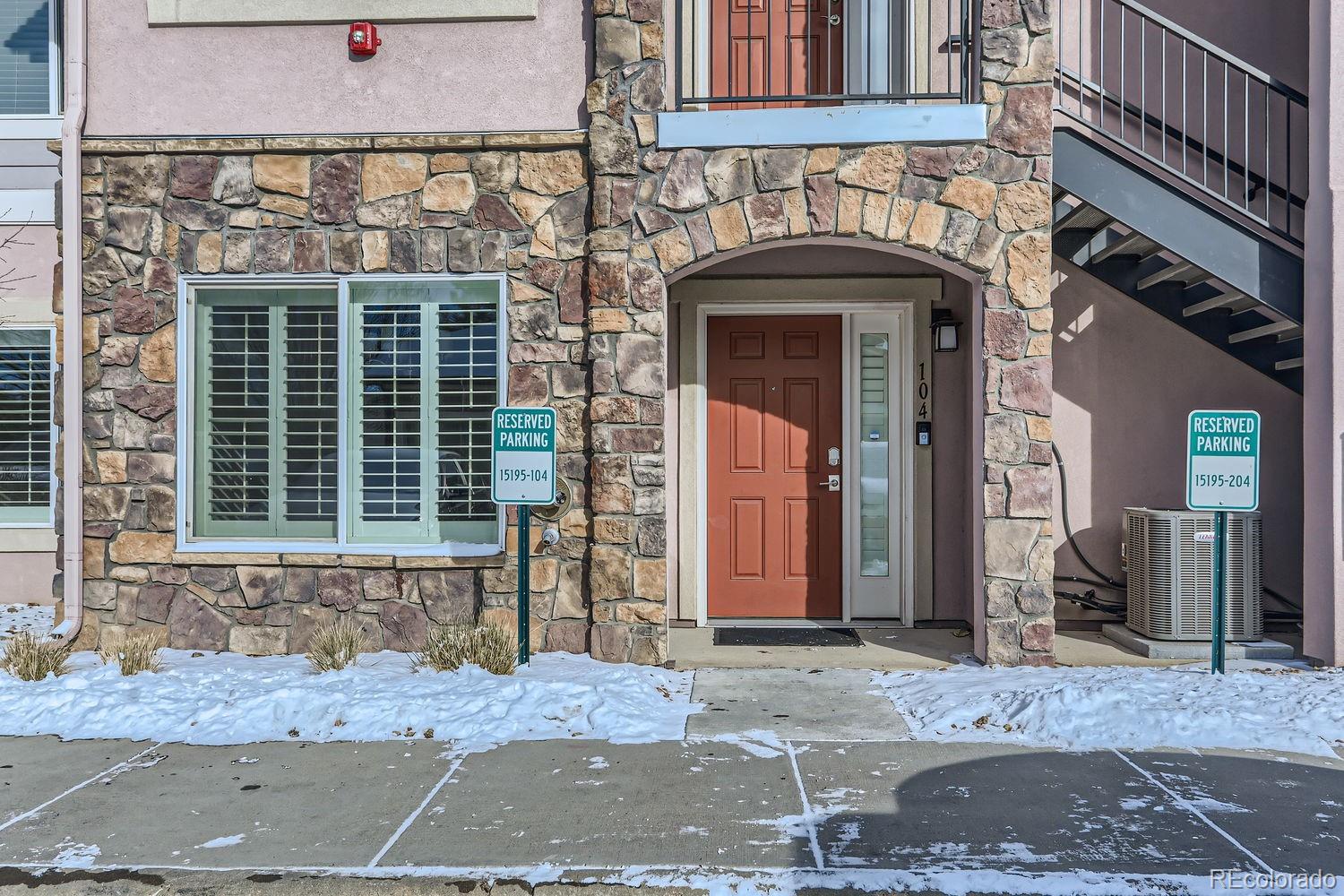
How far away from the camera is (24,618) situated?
689 centimetres

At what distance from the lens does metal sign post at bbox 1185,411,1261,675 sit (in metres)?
5.08

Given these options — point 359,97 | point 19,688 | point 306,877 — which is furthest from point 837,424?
point 19,688

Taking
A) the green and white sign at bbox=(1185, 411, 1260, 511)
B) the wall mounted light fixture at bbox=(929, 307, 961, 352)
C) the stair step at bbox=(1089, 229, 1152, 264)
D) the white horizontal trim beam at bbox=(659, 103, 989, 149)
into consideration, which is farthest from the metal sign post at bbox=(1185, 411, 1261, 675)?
the white horizontal trim beam at bbox=(659, 103, 989, 149)

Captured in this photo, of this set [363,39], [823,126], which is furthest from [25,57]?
[823,126]

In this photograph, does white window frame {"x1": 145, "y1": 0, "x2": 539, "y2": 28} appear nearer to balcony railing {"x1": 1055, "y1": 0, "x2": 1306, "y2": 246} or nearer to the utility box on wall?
balcony railing {"x1": 1055, "y1": 0, "x2": 1306, "y2": 246}

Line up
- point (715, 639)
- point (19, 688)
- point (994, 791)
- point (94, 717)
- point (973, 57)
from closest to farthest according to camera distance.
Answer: point (994, 791) < point (94, 717) < point (19, 688) < point (973, 57) < point (715, 639)

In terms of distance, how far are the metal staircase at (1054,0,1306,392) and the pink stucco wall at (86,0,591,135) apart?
Answer: 3.22 metres

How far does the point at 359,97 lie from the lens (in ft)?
19.6

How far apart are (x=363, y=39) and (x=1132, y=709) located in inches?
231

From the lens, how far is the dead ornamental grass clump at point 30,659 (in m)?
5.24

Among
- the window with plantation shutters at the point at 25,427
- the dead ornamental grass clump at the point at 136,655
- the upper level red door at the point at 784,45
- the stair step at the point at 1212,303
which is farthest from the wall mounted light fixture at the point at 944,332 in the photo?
the window with plantation shutters at the point at 25,427

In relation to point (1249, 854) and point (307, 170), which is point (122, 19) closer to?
point (307, 170)

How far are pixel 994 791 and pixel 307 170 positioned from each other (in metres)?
5.27

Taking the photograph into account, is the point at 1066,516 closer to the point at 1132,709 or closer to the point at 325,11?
the point at 1132,709
